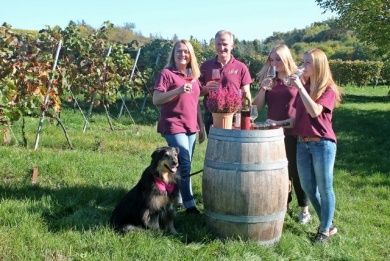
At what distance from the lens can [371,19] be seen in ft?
51.4

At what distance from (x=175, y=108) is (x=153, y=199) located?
1.03 metres

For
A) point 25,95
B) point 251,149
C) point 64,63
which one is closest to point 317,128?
point 251,149

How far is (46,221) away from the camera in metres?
4.90

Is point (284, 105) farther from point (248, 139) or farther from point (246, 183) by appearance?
point (246, 183)

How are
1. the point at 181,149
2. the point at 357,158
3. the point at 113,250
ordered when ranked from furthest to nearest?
the point at 357,158 < the point at 181,149 < the point at 113,250

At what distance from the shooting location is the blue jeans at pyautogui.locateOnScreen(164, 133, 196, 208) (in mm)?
5113

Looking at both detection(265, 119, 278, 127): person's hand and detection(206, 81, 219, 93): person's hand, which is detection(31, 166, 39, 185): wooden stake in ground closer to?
detection(206, 81, 219, 93): person's hand

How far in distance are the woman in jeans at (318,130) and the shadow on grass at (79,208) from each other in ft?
3.90

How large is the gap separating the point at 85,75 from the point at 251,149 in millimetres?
8450

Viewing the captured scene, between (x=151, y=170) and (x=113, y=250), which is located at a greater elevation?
(x=151, y=170)

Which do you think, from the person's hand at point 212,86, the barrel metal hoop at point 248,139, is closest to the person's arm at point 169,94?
the person's hand at point 212,86

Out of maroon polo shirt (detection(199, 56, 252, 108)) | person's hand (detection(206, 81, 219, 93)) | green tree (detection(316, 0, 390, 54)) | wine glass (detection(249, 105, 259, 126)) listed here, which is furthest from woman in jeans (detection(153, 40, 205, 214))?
green tree (detection(316, 0, 390, 54))

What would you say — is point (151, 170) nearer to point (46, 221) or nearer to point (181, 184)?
point (181, 184)

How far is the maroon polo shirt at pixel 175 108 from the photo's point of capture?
16.6ft
